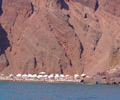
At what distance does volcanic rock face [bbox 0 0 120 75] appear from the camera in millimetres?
130500

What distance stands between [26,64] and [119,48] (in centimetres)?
3397

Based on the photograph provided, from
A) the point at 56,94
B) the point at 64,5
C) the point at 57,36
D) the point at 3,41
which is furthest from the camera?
the point at 64,5

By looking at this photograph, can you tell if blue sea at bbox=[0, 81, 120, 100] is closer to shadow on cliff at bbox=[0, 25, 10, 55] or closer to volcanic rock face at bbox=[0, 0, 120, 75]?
volcanic rock face at bbox=[0, 0, 120, 75]

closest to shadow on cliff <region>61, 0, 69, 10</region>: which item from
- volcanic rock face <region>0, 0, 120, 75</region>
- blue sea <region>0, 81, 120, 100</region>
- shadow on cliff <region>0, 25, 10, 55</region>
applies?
volcanic rock face <region>0, 0, 120, 75</region>

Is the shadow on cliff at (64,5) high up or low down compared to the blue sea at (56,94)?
up

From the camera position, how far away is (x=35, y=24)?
138m

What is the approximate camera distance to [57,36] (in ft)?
456

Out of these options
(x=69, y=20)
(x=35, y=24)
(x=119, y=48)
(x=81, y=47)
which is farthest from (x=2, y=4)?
(x=119, y=48)

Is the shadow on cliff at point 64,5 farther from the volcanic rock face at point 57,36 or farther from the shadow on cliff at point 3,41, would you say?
the shadow on cliff at point 3,41

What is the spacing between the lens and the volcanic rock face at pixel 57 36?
130 metres

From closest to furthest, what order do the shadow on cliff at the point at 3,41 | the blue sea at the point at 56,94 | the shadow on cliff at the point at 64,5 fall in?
the blue sea at the point at 56,94
the shadow on cliff at the point at 3,41
the shadow on cliff at the point at 64,5

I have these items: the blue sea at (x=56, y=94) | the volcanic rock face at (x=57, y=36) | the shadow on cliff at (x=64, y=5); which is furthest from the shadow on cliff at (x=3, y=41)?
the blue sea at (x=56, y=94)

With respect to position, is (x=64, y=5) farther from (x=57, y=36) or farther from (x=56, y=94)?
(x=56, y=94)

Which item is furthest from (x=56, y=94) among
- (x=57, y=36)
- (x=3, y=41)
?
(x=3, y=41)
